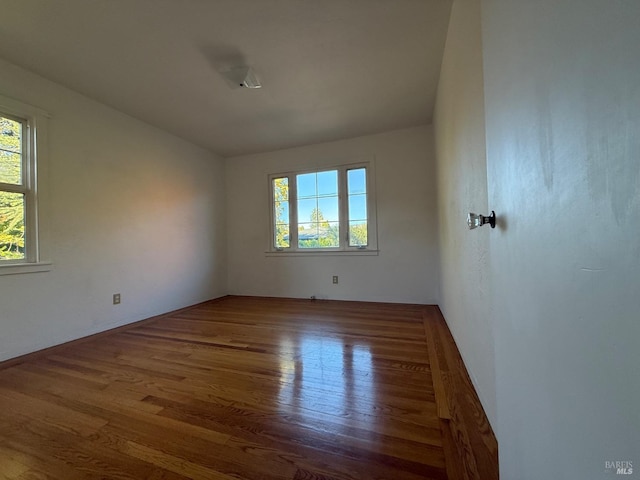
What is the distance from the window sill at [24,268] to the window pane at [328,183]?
3.35 meters

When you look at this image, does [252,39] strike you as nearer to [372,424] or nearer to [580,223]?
[580,223]

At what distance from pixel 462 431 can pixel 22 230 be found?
365cm

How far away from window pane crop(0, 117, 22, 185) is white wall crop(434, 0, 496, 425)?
11.8 ft

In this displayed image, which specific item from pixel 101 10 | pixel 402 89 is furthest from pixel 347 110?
pixel 101 10

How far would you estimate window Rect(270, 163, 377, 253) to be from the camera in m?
4.16

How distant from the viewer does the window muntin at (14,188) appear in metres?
2.27

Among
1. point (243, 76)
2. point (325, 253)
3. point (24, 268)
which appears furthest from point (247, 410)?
point (325, 253)

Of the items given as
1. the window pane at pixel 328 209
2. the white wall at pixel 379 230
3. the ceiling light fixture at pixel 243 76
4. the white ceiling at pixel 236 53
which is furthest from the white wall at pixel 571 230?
the window pane at pixel 328 209

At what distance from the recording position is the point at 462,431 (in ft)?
4.09

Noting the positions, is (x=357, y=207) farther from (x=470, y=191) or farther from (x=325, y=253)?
(x=470, y=191)

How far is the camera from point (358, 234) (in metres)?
4.19

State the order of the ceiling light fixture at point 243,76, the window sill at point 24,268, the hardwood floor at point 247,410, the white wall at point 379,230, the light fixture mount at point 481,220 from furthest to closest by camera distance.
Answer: the white wall at point 379,230 < the ceiling light fixture at point 243,76 < the window sill at point 24,268 < the hardwood floor at point 247,410 < the light fixture mount at point 481,220

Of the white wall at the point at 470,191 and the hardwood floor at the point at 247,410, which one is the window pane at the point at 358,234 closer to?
the hardwood floor at the point at 247,410

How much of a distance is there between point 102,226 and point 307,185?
280 centimetres
